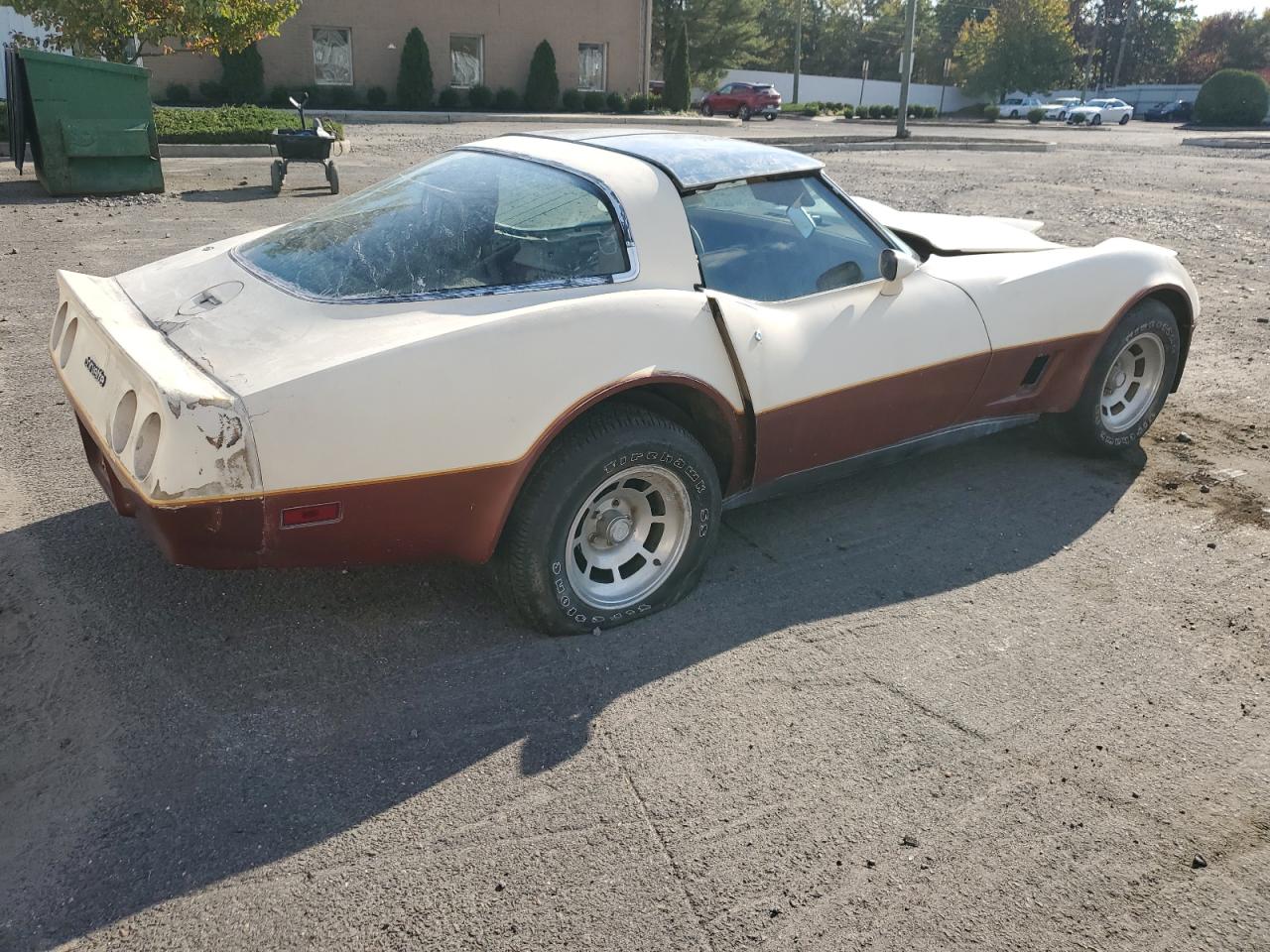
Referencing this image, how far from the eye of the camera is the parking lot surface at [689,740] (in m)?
2.26

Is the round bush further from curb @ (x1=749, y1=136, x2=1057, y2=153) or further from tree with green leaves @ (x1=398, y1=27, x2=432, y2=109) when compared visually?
tree with green leaves @ (x1=398, y1=27, x2=432, y2=109)

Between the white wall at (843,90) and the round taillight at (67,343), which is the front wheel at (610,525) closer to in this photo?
the round taillight at (67,343)

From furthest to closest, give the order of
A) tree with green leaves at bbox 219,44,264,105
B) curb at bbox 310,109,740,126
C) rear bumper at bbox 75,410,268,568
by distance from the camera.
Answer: tree with green leaves at bbox 219,44,264,105
curb at bbox 310,109,740,126
rear bumper at bbox 75,410,268,568

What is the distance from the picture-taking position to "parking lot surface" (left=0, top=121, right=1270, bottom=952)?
2.26 metres

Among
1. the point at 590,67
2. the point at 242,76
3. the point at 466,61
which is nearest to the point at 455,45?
the point at 466,61

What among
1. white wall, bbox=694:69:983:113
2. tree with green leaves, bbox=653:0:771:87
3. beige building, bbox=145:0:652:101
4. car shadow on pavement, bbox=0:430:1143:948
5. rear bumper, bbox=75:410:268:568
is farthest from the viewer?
white wall, bbox=694:69:983:113

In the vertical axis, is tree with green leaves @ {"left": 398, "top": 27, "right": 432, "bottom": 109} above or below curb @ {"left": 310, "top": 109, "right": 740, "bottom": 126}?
above

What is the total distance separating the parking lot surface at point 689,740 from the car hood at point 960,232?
1.11m

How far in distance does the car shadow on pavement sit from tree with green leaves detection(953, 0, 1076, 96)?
58.1m

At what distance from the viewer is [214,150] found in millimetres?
16422

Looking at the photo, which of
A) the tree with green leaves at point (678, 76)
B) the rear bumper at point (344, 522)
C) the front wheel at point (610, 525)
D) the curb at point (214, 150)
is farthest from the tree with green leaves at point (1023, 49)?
the rear bumper at point (344, 522)

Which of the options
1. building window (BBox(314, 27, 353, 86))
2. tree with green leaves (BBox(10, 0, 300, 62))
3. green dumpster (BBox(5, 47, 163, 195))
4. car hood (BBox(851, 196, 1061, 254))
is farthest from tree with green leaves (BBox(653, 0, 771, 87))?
car hood (BBox(851, 196, 1061, 254))

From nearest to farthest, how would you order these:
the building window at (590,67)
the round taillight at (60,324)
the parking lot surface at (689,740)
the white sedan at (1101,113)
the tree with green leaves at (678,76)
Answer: the parking lot surface at (689,740), the round taillight at (60,324), the building window at (590,67), the tree with green leaves at (678,76), the white sedan at (1101,113)

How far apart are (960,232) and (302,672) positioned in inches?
142
